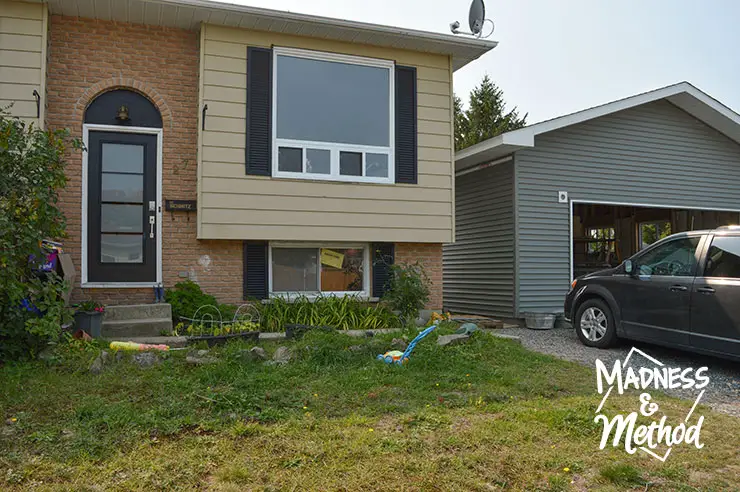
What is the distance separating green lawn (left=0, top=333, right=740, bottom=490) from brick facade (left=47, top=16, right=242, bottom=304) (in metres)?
2.29

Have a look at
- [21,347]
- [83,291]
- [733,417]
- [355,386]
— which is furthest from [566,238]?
[21,347]

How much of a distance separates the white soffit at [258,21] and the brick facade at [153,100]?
0.67 ft

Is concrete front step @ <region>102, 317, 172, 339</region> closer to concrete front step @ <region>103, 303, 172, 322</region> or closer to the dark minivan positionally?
concrete front step @ <region>103, 303, 172, 322</region>

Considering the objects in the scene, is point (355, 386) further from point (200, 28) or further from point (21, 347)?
point (200, 28)

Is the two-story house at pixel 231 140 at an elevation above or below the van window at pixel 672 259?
above

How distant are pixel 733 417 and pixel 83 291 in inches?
285

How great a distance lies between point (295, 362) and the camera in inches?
215

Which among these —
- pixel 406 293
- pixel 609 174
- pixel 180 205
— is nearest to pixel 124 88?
pixel 180 205

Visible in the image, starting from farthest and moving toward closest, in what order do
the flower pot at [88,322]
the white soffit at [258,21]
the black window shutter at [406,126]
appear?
the black window shutter at [406,126], the white soffit at [258,21], the flower pot at [88,322]

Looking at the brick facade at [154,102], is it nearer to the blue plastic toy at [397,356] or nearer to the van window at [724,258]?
the blue plastic toy at [397,356]

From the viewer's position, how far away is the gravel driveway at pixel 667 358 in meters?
5.15

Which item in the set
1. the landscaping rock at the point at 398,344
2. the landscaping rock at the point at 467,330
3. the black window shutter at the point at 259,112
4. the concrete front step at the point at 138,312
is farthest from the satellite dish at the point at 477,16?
the concrete front step at the point at 138,312

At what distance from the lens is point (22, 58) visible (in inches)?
273

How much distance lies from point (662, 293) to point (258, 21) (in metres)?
6.26
